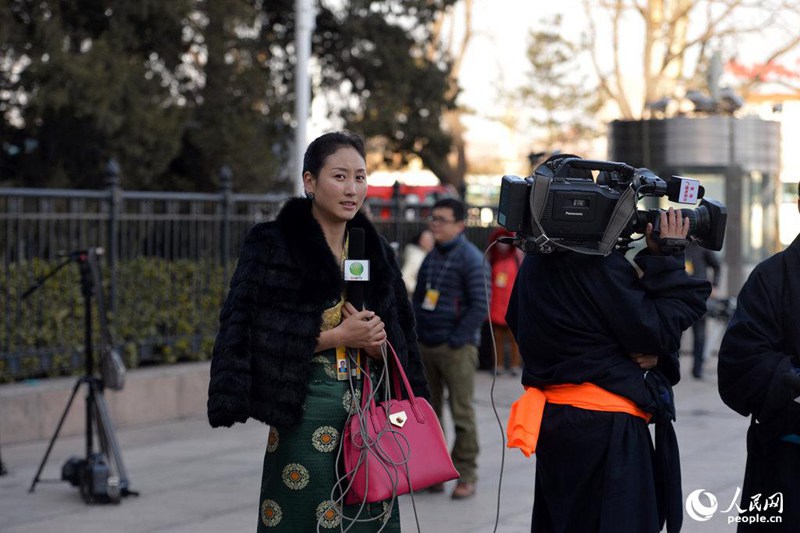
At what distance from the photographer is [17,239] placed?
10.4m

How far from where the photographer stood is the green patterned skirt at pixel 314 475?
4504 millimetres

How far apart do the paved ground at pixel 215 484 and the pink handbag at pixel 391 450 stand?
1.57m

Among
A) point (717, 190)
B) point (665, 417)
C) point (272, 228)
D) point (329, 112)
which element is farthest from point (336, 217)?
point (329, 112)

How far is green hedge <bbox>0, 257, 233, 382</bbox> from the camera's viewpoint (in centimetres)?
1048

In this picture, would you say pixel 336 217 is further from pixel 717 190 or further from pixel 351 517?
pixel 717 190

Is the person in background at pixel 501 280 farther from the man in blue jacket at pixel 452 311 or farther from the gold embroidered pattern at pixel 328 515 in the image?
the gold embroidered pattern at pixel 328 515

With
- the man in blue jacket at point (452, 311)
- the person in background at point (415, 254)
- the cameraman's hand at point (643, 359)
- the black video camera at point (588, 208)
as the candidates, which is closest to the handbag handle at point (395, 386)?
the black video camera at point (588, 208)

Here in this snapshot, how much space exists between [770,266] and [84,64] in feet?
34.0

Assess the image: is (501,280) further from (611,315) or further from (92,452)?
(611,315)

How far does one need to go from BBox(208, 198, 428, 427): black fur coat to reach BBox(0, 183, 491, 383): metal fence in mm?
5641

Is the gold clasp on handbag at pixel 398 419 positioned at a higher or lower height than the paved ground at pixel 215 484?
higher

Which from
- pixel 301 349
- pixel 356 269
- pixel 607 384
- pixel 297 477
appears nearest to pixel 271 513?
pixel 297 477

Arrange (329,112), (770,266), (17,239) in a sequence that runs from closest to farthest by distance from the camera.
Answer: (770,266) → (17,239) → (329,112)

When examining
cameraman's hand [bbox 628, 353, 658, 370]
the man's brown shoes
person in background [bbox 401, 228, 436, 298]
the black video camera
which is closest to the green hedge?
person in background [bbox 401, 228, 436, 298]
